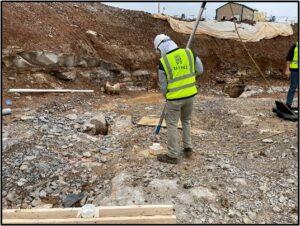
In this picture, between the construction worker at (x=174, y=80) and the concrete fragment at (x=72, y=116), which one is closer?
the construction worker at (x=174, y=80)

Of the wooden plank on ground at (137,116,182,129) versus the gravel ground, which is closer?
the gravel ground

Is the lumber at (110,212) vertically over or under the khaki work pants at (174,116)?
under

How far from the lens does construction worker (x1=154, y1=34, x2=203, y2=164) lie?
4430mm

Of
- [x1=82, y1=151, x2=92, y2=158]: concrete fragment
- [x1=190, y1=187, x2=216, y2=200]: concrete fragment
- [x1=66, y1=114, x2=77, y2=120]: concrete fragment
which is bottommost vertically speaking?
[x1=66, y1=114, x2=77, y2=120]: concrete fragment

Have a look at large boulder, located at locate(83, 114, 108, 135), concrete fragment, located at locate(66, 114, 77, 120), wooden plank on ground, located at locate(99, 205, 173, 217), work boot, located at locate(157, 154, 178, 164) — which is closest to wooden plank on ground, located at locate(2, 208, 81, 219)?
wooden plank on ground, located at locate(99, 205, 173, 217)

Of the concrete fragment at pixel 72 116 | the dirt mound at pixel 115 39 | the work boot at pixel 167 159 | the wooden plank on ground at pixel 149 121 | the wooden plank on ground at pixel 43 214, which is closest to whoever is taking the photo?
the wooden plank on ground at pixel 43 214

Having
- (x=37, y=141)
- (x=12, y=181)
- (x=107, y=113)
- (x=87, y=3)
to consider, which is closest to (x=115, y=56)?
(x=87, y=3)

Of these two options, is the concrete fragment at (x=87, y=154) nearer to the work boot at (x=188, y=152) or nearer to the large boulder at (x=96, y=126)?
the large boulder at (x=96, y=126)

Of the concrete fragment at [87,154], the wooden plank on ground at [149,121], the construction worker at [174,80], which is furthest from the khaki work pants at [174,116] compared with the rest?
the wooden plank on ground at [149,121]

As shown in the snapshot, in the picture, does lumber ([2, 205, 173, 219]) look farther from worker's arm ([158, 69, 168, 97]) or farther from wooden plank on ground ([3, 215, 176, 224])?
worker's arm ([158, 69, 168, 97])

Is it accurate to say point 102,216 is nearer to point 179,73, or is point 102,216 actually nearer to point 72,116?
point 179,73

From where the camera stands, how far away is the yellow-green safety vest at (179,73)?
4.41m

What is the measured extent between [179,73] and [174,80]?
0.12 metres

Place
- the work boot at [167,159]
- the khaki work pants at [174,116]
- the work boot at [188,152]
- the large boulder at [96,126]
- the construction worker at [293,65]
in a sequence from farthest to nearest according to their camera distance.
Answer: the construction worker at [293,65]
the large boulder at [96,126]
the work boot at [188,152]
the work boot at [167,159]
the khaki work pants at [174,116]
